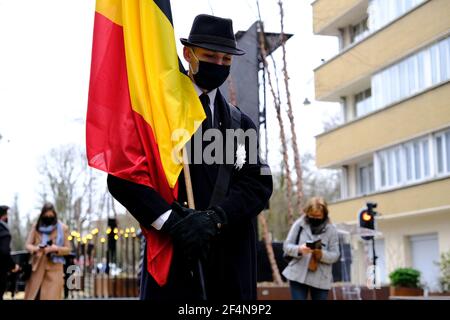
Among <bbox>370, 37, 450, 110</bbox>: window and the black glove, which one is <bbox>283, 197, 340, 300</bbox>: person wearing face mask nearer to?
the black glove

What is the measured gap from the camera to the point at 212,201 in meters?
2.98

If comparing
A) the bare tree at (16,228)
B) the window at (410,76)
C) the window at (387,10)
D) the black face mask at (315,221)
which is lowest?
the black face mask at (315,221)

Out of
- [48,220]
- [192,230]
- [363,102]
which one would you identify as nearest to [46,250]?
[48,220]

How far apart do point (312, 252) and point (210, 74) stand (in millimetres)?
5729

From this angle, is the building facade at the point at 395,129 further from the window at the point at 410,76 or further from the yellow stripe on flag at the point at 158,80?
the yellow stripe on flag at the point at 158,80

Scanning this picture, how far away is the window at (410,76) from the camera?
2238cm

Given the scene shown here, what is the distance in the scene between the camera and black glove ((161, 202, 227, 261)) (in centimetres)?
274

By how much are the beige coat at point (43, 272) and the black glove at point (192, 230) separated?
7664mm

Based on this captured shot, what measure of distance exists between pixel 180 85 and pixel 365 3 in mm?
17524

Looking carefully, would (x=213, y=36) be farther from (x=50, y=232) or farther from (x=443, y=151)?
(x=443, y=151)

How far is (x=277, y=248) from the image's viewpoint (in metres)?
18.4

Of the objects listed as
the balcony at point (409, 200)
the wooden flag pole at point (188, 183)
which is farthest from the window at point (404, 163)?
the wooden flag pole at point (188, 183)

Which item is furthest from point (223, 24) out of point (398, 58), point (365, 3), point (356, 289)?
point (398, 58)

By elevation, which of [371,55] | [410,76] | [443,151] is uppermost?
[371,55]
